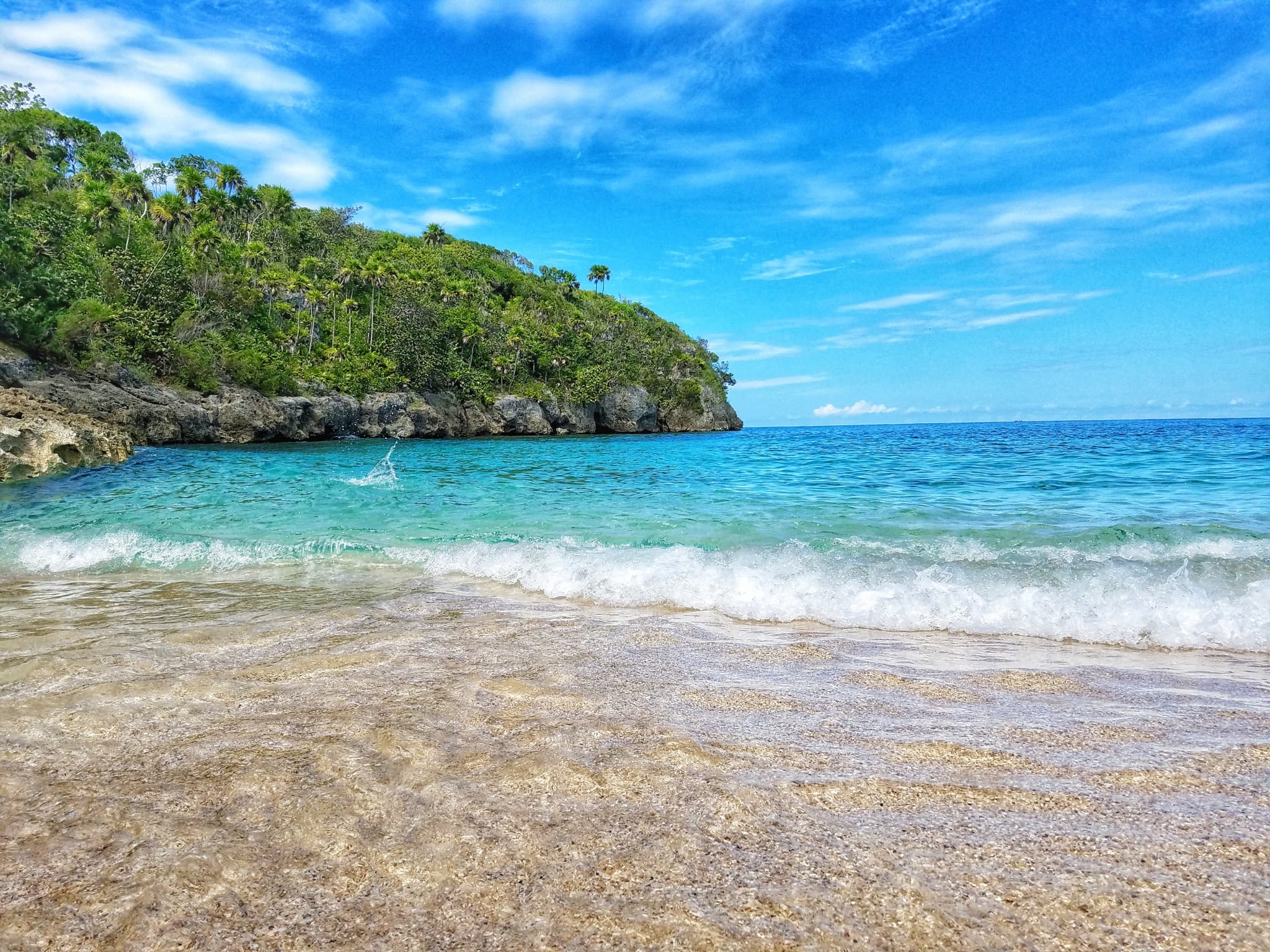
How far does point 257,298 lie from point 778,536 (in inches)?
2673

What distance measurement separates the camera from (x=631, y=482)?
21328mm

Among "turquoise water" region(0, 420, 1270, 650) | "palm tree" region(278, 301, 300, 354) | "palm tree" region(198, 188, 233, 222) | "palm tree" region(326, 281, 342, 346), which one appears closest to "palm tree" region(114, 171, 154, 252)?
"palm tree" region(198, 188, 233, 222)

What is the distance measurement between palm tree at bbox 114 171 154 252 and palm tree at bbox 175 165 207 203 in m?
4.97

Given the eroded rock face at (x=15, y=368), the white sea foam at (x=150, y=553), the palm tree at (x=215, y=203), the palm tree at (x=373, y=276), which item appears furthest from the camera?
the palm tree at (x=215, y=203)

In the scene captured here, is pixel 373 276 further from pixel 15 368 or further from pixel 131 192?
pixel 15 368

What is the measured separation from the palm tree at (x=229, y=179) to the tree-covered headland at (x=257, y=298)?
0.58ft

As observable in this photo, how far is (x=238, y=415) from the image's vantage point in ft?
159

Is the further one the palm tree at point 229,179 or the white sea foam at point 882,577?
the palm tree at point 229,179

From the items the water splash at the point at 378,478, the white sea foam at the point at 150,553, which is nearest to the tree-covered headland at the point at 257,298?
the water splash at the point at 378,478

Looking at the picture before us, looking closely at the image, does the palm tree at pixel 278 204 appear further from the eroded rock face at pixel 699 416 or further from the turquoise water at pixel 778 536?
the turquoise water at pixel 778 536

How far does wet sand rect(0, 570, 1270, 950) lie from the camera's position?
2182mm

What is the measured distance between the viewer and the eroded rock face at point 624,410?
284 ft

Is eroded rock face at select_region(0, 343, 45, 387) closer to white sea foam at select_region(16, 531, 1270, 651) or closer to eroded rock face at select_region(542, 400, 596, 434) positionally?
white sea foam at select_region(16, 531, 1270, 651)

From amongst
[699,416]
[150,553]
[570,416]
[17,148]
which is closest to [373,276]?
[570,416]
